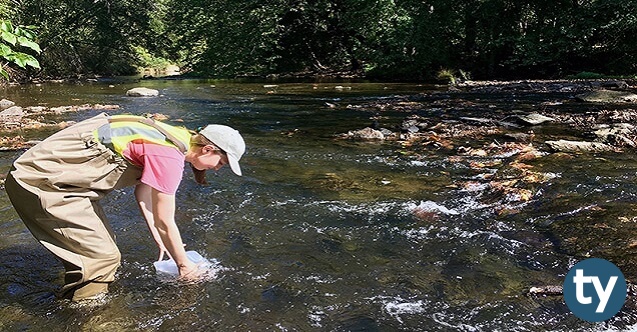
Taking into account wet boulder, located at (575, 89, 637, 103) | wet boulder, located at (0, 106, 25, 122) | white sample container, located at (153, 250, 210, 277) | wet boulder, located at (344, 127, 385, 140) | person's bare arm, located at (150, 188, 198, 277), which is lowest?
wet boulder, located at (0, 106, 25, 122)

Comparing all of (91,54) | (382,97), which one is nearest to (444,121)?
(382,97)

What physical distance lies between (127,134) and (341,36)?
32.1 meters

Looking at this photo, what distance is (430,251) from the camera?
527 centimetres

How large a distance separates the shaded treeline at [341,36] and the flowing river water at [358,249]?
15.7 metres

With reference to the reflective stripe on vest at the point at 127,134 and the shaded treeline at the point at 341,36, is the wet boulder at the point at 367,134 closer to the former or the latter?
the reflective stripe on vest at the point at 127,134

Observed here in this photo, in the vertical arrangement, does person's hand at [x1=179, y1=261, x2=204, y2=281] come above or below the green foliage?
below

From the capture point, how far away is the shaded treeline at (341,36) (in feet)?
83.6

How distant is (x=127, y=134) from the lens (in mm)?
3785

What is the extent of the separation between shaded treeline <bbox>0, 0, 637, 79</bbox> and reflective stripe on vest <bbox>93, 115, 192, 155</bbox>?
17.7 meters

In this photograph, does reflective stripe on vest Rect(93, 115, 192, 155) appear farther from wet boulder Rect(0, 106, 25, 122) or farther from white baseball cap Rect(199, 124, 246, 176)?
wet boulder Rect(0, 106, 25, 122)

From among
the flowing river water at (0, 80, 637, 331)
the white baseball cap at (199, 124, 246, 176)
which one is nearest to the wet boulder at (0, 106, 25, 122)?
the flowing river water at (0, 80, 637, 331)

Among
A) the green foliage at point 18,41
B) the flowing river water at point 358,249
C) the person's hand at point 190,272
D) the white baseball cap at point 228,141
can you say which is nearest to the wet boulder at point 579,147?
the flowing river water at point 358,249

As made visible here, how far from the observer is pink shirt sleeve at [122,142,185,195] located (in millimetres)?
3605

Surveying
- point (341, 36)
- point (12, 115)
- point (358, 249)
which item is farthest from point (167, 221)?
point (341, 36)
